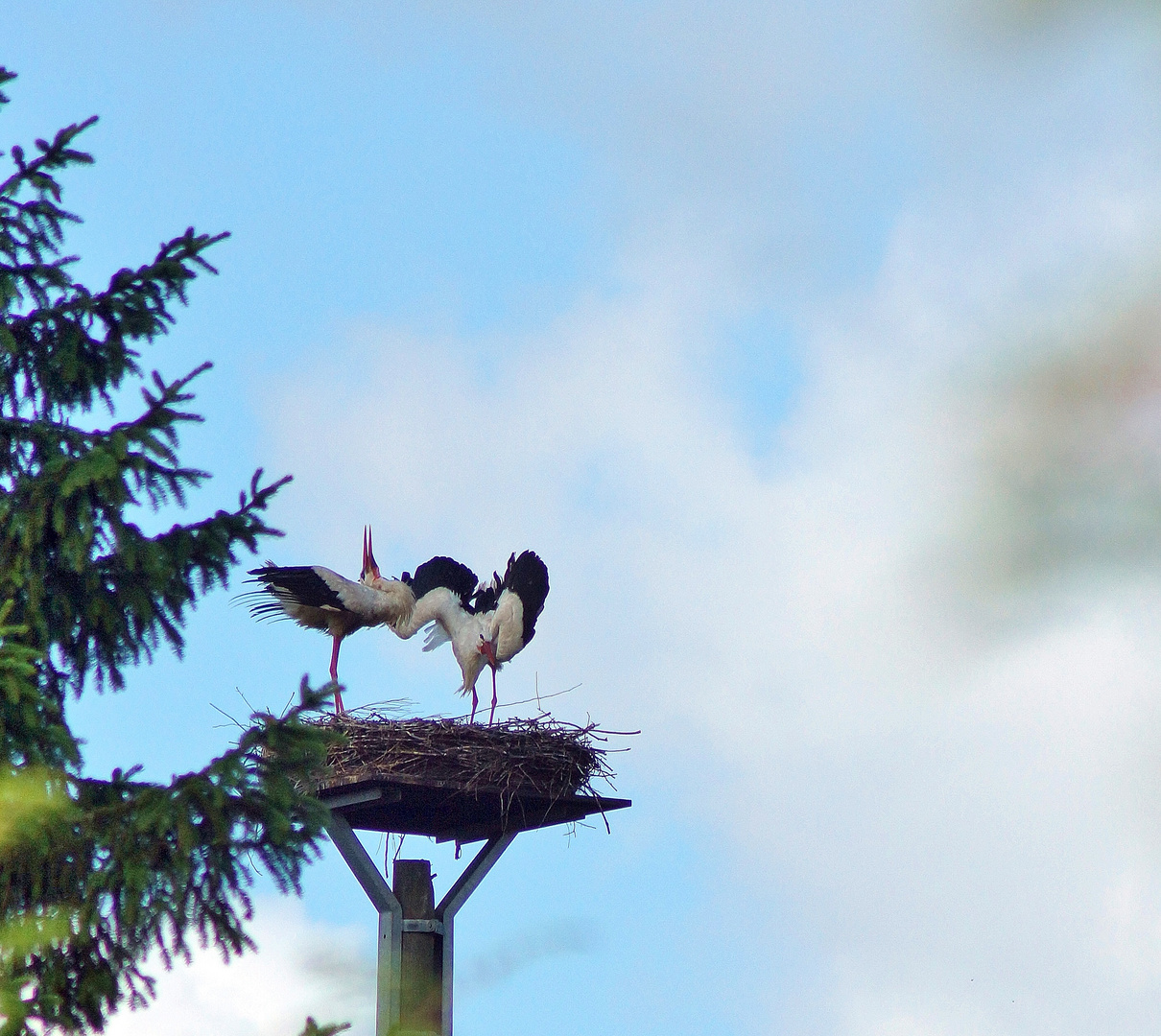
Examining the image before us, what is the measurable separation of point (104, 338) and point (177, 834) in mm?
1835

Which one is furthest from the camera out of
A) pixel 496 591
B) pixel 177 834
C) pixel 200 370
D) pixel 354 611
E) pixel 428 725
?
pixel 496 591

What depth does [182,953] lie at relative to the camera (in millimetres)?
4410

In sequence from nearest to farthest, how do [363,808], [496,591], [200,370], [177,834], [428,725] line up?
1. [177,834]
2. [200,370]
3. [363,808]
4. [428,725]
5. [496,591]

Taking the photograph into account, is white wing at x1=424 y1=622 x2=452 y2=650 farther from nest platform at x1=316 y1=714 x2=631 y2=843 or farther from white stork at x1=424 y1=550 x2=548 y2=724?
nest platform at x1=316 y1=714 x2=631 y2=843

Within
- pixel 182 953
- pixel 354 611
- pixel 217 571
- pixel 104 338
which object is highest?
pixel 354 611

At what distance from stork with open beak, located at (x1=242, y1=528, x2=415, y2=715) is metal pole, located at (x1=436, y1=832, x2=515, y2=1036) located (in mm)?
1684

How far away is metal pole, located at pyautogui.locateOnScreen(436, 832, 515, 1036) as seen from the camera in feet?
21.8

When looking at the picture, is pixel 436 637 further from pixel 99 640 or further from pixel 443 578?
pixel 99 640

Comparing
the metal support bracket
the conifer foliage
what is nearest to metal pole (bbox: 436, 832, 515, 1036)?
the metal support bracket

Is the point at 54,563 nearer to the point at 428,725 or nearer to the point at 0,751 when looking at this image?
the point at 0,751

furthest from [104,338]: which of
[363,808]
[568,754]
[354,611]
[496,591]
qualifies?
[496,591]

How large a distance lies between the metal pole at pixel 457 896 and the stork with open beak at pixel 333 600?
1684mm

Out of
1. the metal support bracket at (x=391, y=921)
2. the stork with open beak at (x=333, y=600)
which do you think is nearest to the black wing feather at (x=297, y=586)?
the stork with open beak at (x=333, y=600)

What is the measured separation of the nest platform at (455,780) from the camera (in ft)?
23.1
